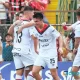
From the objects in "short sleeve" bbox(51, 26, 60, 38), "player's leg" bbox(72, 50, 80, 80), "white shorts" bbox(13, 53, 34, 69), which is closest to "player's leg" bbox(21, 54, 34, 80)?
"white shorts" bbox(13, 53, 34, 69)

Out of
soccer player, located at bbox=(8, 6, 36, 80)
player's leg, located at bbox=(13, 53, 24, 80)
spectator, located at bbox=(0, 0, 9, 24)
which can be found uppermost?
spectator, located at bbox=(0, 0, 9, 24)

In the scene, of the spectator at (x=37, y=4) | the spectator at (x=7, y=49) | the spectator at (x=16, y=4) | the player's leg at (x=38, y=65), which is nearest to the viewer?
the player's leg at (x=38, y=65)

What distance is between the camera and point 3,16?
13969 millimetres

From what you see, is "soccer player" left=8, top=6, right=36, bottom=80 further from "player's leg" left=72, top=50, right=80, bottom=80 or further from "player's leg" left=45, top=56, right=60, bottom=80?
"player's leg" left=72, top=50, right=80, bottom=80

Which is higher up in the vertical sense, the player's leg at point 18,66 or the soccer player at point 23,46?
the soccer player at point 23,46

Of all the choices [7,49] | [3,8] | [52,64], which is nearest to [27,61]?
[52,64]

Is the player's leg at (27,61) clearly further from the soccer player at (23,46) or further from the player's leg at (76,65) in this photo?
the player's leg at (76,65)

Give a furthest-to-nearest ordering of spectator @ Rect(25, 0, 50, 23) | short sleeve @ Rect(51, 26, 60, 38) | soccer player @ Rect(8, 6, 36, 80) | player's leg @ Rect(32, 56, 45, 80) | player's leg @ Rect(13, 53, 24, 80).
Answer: spectator @ Rect(25, 0, 50, 23) < player's leg @ Rect(13, 53, 24, 80) < soccer player @ Rect(8, 6, 36, 80) < player's leg @ Rect(32, 56, 45, 80) < short sleeve @ Rect(51, 26, 60, 38)

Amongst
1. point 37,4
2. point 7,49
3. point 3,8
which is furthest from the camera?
point 3,8

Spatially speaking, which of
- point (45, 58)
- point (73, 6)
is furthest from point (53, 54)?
point (73, 6)

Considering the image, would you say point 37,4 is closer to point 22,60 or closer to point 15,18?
point 15,18

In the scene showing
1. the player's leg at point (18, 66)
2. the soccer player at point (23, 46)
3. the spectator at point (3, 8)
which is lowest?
the player's leg at point (18, 66)

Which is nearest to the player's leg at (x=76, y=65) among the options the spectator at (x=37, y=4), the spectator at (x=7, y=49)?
the spectator at (x=7, y=49)

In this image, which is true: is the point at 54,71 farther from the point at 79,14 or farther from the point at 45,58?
the point at 79,14
